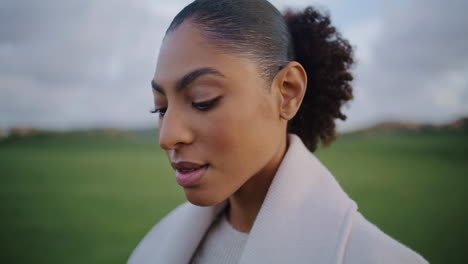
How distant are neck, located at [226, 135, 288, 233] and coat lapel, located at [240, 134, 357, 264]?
0.08 meters

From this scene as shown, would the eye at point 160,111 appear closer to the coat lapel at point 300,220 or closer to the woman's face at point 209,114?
the woman's face at point 209,114

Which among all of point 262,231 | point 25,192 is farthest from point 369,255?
point 25,192

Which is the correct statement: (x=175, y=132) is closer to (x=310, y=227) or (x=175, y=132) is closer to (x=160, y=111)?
(x=160, y=111)

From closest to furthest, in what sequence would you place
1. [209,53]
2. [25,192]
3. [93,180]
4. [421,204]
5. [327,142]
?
[209,53] < [327,142] < [421,204] < [25,192] < [93,180]

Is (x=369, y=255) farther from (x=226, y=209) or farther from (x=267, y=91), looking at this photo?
(x=226, y=209)

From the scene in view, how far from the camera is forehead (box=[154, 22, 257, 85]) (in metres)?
1.00

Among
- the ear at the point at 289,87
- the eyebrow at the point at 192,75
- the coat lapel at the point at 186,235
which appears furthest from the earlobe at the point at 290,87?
the coat lapel at the point at 186,235

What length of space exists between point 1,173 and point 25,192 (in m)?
1.34

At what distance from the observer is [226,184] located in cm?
104

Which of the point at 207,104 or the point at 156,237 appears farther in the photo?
the point at 156,237

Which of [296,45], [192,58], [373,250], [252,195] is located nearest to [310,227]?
[373,250]

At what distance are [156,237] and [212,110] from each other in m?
0.92

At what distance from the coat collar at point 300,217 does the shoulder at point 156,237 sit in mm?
577

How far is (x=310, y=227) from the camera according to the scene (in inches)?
39.5
